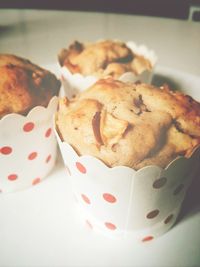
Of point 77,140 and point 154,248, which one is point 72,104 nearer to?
point 77,140

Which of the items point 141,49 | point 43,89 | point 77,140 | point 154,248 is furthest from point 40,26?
point 154,248

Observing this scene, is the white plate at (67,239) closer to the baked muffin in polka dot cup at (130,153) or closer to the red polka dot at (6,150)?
the baked muffin in polka dot cup at (130,153)

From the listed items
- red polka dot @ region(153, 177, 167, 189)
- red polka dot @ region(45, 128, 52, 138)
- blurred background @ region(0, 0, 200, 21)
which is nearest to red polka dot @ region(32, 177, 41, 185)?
red polka dot @ region(45, 128, 52, 138)

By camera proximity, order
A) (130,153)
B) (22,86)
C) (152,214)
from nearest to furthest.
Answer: (130,153), (152,214), (22,86)

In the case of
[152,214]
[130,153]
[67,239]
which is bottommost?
[67,239]

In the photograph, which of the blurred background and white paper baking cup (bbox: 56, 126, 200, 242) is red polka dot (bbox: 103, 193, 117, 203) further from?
the blurred background

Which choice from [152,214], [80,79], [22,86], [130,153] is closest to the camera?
[130,153]

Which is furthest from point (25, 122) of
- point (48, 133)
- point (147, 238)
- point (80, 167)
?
point (147, 238)

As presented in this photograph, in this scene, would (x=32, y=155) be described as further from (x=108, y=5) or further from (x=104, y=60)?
(x=108, y=5)

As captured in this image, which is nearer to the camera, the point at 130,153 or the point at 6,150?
the point at 130,153
